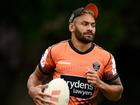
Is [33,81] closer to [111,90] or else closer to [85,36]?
[85,36]

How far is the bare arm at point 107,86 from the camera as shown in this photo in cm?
1189

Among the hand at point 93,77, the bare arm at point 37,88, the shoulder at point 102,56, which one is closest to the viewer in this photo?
the hand at point 93,77

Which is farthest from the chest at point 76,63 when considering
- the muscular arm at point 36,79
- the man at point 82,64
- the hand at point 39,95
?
the muscular arm at point 36,79

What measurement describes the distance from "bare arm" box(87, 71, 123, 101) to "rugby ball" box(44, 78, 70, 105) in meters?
0.35

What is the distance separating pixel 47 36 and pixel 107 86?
11537mm

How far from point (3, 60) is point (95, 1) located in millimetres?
5039

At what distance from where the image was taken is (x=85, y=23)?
12.3 meters

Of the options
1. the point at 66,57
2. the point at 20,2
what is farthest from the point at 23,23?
the point at 66,57

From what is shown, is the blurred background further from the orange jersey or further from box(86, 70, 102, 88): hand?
box(86, 70, 102, 88): hand

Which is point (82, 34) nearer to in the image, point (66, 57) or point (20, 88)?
point (66, 57)

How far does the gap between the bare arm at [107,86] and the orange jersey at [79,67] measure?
0.36 feet

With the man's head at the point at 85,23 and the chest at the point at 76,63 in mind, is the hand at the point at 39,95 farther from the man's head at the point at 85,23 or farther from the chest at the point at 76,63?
the man's head at the point at 85,23

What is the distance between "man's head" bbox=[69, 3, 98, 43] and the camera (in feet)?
40.2

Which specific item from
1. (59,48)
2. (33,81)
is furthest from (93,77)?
(33,81)
